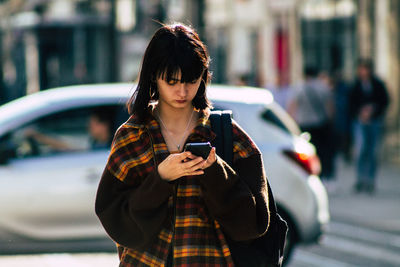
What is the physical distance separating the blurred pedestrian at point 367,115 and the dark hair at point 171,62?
9.50 m

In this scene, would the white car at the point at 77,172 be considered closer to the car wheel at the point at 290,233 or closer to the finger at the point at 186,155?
the car wheel at the point at 290,233

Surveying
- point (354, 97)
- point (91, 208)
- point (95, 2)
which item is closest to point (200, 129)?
point (91, 208)

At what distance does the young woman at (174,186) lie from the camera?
2.96 metres

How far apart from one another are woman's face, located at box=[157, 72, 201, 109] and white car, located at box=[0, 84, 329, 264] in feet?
13.3

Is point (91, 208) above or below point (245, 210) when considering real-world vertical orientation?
below

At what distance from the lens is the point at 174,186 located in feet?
9.77

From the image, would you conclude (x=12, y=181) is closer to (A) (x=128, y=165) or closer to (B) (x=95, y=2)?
(A) (x=128, y=165)

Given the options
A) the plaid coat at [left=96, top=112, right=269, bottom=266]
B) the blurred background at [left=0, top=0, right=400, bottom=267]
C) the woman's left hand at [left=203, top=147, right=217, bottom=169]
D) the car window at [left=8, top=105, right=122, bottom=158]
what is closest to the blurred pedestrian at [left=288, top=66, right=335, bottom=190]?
the blurred background at [left=0, top=0, right=400, bottom=267]

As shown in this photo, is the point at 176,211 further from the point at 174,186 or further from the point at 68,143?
the point at 68,143

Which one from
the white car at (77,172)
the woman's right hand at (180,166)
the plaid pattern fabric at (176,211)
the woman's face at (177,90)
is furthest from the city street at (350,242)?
the woman's right hand at (180,166)

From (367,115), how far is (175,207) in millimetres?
9640

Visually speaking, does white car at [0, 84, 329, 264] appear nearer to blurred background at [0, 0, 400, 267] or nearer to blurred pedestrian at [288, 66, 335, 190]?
blurred background at [0, 0, 400, 267]

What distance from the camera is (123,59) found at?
32250 millimetres

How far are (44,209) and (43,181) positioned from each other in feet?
0.75
